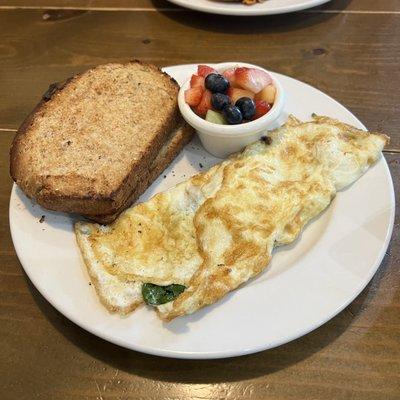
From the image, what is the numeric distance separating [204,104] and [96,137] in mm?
403

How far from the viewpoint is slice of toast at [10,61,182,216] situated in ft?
5.13

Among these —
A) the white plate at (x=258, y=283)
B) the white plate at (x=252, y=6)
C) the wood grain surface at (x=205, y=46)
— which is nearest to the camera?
the white plate at (x=258, y=283)

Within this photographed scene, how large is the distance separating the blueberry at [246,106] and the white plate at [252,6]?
37.8 inches

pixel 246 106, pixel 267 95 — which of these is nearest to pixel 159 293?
pixel 246 106

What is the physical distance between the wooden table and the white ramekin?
0.53 metres

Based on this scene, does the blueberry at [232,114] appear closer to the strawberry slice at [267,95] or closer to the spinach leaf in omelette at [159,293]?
the strawberry slice at [267,95]

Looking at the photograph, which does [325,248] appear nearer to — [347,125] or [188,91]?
[347,125]

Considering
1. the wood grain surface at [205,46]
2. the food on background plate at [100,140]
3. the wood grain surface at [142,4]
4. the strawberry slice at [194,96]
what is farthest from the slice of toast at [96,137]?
the wood grain surface at [142,4]

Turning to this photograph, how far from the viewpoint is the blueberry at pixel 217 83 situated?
5.50 ft

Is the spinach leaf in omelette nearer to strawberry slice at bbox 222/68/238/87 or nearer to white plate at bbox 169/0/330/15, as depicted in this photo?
strawberry slice at bbox 222/68/238/87

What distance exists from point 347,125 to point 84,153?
0.95 meters

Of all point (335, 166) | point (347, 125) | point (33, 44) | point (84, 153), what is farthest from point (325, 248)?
point (33, 44)

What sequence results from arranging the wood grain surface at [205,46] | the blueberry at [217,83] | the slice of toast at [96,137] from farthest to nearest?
the wood grain surface at [205,46] < the blueberry at [217,83] < the slice of toast at [96,137]

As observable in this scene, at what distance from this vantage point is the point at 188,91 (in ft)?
5.83
